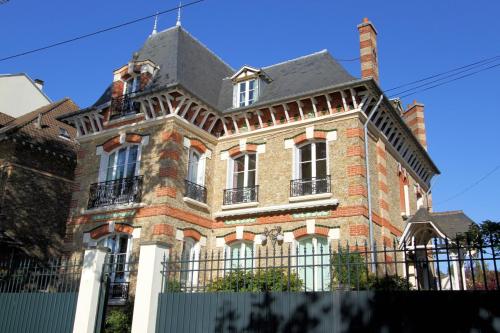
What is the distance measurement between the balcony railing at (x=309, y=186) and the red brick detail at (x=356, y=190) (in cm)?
68

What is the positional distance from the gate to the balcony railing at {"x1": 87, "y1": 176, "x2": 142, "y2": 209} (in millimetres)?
4108

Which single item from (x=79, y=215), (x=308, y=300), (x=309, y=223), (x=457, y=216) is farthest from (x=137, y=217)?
(x=457, y=216)

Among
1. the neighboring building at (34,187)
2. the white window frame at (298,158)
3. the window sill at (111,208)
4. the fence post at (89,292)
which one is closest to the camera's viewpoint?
the fence post at (89,292)

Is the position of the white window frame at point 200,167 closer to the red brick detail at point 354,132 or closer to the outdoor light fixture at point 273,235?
the outdoor light fixture at point 273,235

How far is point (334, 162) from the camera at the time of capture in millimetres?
13617

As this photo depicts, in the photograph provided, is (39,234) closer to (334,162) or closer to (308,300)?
(334,162)

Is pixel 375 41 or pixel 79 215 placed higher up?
pixel 375 41

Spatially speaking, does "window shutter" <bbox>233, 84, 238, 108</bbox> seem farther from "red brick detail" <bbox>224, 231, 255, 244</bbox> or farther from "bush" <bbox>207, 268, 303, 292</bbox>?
"bush" <bbox>207, 268, 303, 292</bbox>

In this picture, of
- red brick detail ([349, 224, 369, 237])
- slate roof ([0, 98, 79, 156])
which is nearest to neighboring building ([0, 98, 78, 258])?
slate roof ([0, 98, 79, 156])

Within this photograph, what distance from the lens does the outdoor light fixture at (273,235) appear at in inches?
534

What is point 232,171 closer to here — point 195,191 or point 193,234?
point 195,191

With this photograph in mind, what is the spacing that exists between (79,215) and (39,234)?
288cm

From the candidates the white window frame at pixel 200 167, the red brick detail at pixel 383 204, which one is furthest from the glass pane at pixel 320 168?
the white window frame at pixel 200 167

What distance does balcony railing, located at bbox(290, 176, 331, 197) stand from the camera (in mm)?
13539
